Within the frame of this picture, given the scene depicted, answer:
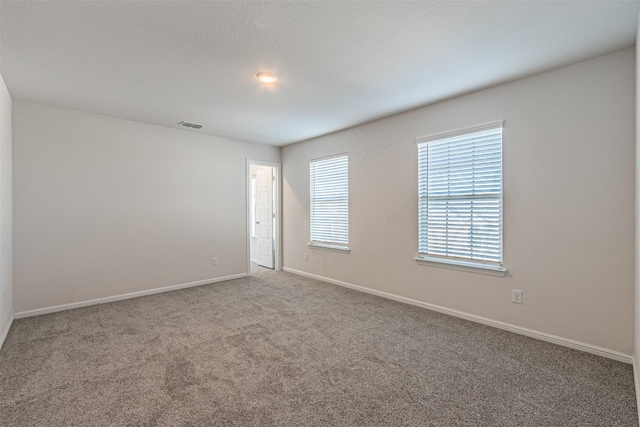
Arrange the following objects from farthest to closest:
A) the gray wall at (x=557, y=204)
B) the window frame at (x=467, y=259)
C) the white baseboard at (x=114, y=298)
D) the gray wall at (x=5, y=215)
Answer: the white baseboard at (x=114, y=298)
the window frame at (x=467, y=259)
the gray wall at (x=5, y=215)
the gray wall at (x=557, y=204)

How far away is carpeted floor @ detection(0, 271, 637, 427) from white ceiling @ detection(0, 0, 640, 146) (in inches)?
97.2

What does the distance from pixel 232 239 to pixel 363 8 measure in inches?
167

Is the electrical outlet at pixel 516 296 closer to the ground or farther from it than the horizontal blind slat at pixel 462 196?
closer to the ground

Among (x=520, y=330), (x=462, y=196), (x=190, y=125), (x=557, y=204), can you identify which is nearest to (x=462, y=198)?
(x=462, y=196)

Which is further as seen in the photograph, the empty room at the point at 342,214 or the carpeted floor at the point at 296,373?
the empty room at the point at 342,214

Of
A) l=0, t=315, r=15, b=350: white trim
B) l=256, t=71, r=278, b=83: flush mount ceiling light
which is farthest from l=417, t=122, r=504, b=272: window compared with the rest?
l=0, t=315, r=15, b=350: white trim

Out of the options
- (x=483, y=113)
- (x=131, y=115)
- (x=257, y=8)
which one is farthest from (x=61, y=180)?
(x=483, y=113)

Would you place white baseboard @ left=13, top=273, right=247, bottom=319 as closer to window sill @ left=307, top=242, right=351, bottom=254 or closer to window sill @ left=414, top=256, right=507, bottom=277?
window sill @ left=307, top=242, right=351, bottom=254

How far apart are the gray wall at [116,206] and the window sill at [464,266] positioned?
320 cm

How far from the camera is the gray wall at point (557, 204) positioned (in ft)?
8.04

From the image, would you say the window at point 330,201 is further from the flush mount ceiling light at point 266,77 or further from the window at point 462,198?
the flush mount ceiling light at point 266,77

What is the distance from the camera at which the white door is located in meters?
6.27

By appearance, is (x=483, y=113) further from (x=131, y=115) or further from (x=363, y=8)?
(x=131, y=115)

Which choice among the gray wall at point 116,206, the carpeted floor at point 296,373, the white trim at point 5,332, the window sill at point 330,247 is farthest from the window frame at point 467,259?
the white trim at point 5,332
